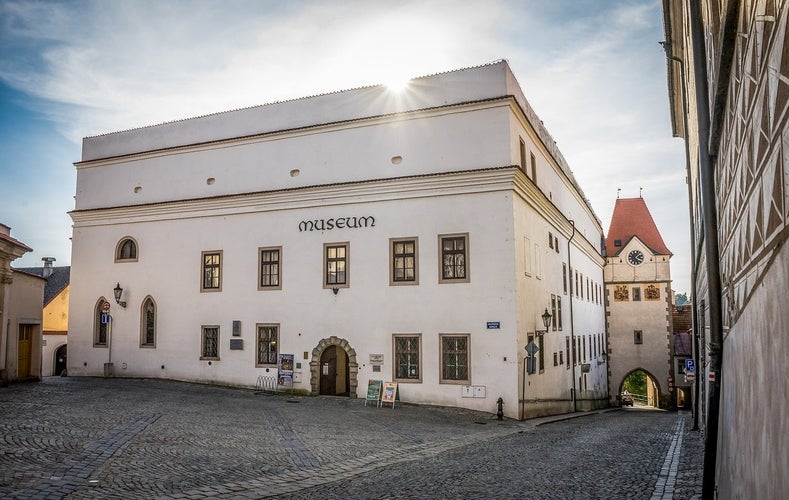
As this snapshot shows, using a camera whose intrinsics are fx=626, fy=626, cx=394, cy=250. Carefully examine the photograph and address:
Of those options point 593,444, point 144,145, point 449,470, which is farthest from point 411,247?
point 144,145

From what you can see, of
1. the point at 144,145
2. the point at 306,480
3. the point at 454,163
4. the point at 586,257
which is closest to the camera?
the point at 306,480

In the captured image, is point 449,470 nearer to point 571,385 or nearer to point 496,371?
point 496,371

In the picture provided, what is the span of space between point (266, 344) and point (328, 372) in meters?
2.82

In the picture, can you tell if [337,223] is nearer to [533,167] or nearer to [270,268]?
[270,268]

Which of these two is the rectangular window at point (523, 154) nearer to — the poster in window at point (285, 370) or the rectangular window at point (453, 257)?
the rectangular window at point (453, 257)

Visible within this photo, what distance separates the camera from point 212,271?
26.3m

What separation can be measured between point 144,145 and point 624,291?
3658 cm

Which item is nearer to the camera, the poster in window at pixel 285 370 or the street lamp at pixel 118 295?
the poster in window at pixel 285 370

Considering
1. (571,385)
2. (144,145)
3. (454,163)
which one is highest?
(144,145)

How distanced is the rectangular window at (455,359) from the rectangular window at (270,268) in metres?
7.31

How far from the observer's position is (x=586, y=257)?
3950cm

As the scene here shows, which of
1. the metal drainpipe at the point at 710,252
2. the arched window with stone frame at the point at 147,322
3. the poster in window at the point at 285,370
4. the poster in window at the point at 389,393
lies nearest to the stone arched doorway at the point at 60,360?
the arched window with stone frame at the point at 147,322

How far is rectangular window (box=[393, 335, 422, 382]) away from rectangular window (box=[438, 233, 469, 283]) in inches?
93.7

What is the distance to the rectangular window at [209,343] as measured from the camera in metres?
25.7
